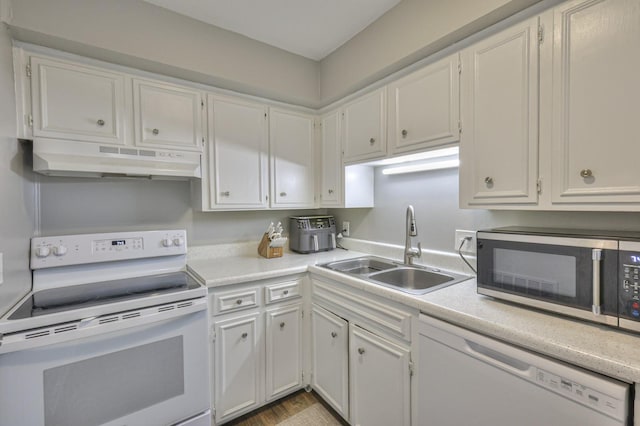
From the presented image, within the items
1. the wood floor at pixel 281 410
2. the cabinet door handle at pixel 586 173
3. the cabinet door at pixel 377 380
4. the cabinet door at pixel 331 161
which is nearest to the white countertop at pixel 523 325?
the cabinet door at pixel 377 380

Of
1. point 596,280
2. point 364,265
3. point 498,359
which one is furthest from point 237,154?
point 596,280

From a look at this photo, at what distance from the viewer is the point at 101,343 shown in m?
1.26

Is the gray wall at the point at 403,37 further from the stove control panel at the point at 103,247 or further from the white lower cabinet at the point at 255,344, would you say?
the stove control panel at the point at 103,247

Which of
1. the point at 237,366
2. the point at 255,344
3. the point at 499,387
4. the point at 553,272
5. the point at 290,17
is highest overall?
the point at 290,17

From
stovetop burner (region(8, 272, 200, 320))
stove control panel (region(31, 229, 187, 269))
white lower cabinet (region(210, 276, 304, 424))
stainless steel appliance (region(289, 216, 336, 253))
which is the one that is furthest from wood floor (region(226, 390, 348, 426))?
stove control panel (region(31, 229, 187, 269))

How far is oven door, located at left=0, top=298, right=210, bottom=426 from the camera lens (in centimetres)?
112

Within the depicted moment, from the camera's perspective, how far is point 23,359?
112cm

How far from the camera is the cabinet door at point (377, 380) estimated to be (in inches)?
51.2

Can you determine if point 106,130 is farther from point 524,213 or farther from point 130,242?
point 524,213

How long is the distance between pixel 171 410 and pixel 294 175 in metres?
1.69

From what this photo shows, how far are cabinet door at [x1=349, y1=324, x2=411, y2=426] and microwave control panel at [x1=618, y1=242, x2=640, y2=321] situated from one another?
0.77 metres

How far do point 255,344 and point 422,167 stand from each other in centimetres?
157

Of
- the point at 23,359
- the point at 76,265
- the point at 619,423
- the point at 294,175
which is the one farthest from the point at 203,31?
the point at 619,423

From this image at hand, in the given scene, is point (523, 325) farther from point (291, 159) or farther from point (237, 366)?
point (291, 159)
